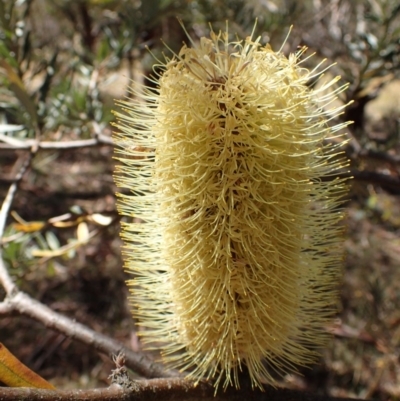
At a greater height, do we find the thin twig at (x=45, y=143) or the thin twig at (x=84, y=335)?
the thin twig at (x=45, y=143)

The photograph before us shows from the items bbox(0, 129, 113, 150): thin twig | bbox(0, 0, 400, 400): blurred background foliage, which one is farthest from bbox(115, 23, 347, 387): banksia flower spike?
bbox(0, 129, 113, 150): thin twig

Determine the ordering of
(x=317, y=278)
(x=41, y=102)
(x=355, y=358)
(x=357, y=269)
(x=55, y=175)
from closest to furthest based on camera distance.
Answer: (x=317, y=278) < (x=41, y=102) < (x=355, y=358) < (x=357, y=269) < (x=55, y=175)

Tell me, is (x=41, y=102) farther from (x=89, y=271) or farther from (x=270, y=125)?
(x=89, y=271)

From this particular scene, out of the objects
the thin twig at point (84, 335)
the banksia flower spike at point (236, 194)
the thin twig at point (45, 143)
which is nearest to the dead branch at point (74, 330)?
the thin twig at point (84, 335)

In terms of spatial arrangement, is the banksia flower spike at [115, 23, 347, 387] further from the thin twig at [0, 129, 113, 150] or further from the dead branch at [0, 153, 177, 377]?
the thin twig at [0, 129, 113, 150]

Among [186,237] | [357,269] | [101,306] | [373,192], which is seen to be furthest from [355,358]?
[186,237]

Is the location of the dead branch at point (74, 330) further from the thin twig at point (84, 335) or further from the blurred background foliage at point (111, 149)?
the blurred background foliage at point (111, 149)
